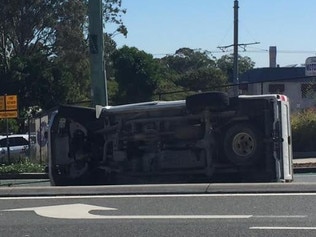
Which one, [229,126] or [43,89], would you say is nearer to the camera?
[229,126]

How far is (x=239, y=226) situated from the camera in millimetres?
8148

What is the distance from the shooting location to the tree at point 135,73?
5006 cm

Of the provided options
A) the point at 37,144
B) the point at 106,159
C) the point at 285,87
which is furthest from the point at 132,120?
the point at 285,87

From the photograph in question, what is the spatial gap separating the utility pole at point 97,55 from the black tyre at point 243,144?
24.9 feet

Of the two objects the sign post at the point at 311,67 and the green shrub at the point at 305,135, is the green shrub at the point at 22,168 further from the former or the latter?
the sign post at the point at 311,67

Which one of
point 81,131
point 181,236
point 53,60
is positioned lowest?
point 181,236

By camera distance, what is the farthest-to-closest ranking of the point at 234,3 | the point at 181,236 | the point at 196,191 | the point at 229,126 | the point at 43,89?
the point at 43,89
the point at 234,3
the point at 229,126
the point at 196,191
the point at 181,236

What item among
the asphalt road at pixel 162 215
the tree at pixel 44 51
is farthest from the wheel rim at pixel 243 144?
the tree at pixel 44 51

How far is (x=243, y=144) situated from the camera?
1270 centimetres

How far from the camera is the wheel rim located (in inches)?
499

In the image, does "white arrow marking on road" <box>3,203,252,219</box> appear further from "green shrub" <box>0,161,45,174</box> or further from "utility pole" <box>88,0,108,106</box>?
"green shrub" <box>0,161,45,174</box>

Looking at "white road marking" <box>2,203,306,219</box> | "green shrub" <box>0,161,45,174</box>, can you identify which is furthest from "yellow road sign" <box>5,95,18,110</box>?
"white road marking" <box>2,203,306,219</box>

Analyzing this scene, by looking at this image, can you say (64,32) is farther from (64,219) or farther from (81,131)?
(64,219)

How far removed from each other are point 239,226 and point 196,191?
273 centimetres
